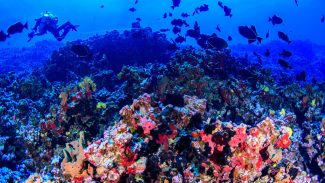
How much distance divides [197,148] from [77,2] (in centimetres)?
16899

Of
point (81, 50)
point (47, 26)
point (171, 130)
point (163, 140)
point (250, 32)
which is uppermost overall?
point (47, 26)

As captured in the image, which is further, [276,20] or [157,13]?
[157,13]

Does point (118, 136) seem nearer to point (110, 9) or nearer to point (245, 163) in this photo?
point (245, 163)

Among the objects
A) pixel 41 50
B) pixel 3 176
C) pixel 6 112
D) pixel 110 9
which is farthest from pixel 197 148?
pixel 110 9

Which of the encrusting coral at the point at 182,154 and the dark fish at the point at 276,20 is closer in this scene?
the encrusting coral at the point at 182,154

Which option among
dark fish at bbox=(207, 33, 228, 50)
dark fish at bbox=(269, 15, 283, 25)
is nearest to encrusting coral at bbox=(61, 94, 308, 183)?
dark fish at bbox=(207, 33, 228, 50)

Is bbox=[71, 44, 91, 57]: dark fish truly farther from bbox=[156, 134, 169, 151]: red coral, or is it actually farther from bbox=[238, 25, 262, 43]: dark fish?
bbox=[156, 134, 169, 151]: red coral

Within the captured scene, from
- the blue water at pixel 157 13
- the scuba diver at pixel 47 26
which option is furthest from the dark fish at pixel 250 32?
the blue water at pixel 157 13

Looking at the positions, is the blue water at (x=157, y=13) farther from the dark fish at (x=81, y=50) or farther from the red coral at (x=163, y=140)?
the red coral at (x=163, y=140)

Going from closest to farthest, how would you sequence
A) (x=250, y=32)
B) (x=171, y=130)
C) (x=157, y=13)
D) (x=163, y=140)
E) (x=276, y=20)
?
(x=163, y=140) < (x=171, y=130) < (x=250, y=32) < (x=276, y=20) < (x=157, y=13)

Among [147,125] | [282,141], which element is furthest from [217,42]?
[147,125]

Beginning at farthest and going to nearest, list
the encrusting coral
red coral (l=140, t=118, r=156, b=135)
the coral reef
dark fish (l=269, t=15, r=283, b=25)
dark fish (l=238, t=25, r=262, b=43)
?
dark fish (l=269, t=15, r=283, b=25) < dark fish (l=238, t=25, r=262, b=43) < red coral (l=140, t=118, r=156, b=135) < the coral reef < the encrusting coral

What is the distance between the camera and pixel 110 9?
157 m

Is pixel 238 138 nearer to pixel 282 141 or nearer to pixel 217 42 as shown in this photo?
pixel 282 141
